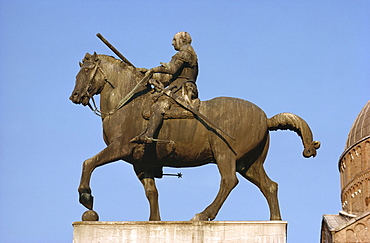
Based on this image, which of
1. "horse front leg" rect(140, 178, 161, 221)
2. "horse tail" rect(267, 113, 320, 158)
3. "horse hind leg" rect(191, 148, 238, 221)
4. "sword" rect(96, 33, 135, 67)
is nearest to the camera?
"horse hind leg" rect(191, 148, 238, 221)

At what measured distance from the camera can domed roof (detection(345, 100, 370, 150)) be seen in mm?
105875

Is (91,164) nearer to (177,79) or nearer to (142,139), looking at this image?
(142,139)

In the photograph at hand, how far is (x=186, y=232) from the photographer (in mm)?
20547

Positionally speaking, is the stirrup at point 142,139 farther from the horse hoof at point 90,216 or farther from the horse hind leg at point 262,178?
the horse hind leg at point 262,178

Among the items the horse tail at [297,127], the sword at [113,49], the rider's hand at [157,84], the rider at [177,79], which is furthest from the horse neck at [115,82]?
the horse tail at [297,127]

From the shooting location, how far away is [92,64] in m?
22.8

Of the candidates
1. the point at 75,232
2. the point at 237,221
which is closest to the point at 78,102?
the point at 75,232

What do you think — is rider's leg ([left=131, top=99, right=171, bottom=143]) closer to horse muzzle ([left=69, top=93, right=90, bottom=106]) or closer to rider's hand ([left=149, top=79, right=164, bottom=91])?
rider's hand ([left=149, top=79, right=164, bottom=91])

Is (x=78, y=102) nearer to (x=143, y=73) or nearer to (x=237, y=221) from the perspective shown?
(x=143, y=73)

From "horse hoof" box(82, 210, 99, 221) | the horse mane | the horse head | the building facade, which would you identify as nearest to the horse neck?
the horse mane

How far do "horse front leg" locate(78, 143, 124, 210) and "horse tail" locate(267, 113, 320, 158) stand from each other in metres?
3.28

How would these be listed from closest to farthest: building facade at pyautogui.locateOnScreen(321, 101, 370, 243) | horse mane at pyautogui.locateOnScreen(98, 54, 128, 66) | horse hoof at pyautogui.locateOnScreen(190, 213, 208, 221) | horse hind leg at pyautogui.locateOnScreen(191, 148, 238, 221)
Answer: horse hoof at pyautogui.locateOnScreen(190, 213, 208, 221) → horse hind leg at pyautogui.locateOnScreen(191, 148, 238, 221) → horse mane at pyautogui.locateOnScreen(98, 54, 128, 66) → building facade at pyautogui.locateOnScreen(321, 101, 370, 243)

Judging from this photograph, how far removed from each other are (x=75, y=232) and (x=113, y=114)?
277 cm

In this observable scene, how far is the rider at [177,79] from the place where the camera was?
21.7 meters
